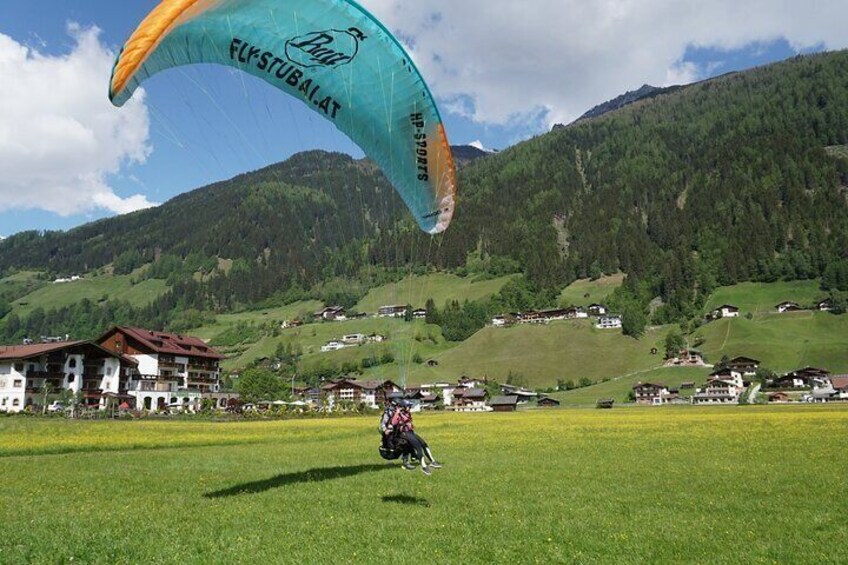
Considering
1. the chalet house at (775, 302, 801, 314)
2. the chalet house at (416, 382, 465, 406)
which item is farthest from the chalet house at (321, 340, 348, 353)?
the chalet house at (775, 302, 801, 314)

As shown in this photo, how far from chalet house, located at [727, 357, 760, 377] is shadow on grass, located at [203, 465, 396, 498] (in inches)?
4744

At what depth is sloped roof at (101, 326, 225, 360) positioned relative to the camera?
94.2 metres

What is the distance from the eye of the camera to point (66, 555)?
783cm

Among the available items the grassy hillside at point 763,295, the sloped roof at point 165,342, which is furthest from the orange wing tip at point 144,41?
the grassy hillside at point 763,295

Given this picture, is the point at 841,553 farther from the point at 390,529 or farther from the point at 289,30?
the point at 289,30

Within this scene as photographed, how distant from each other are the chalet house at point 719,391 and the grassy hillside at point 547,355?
26459mm

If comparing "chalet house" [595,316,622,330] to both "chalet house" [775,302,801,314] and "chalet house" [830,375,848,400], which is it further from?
"chalet house" [830,375,848,400]

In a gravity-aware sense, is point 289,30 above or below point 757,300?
below

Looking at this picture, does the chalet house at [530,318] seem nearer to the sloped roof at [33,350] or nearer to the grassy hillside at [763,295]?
the grassy hillside at [763,295]

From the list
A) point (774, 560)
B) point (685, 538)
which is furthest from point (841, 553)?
point (685, 538)

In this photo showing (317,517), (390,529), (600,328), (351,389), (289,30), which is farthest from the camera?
(600,328)

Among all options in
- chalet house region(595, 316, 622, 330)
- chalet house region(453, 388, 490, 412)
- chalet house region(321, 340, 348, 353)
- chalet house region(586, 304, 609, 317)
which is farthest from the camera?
chalet house region(586, 304, 609, 317)

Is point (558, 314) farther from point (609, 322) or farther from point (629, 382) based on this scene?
point (629, 382)

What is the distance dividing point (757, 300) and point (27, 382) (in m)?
170
